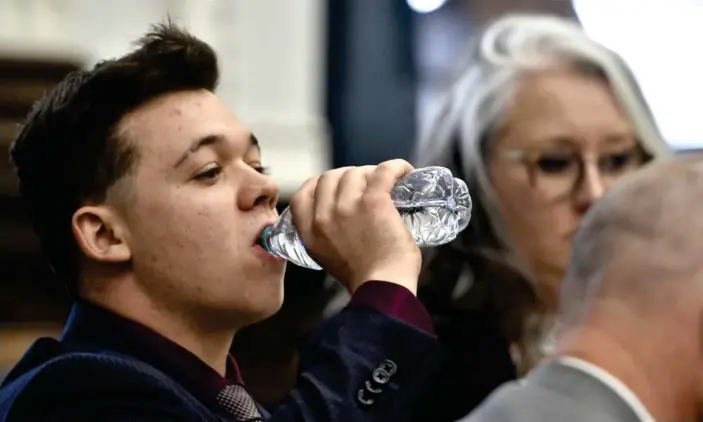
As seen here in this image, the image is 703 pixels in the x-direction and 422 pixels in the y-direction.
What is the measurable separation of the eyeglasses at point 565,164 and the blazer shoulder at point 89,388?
0.37 m

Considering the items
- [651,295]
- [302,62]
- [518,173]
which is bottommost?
[302,62]

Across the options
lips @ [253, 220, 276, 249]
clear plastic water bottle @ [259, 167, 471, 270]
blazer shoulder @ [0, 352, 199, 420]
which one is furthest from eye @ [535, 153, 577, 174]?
blazer shoulder @ [0, 352, 199, 420]

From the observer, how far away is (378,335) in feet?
1.75

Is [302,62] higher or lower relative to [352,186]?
lower

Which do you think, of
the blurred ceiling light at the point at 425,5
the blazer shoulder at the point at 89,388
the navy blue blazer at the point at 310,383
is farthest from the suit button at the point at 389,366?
the blurred ceiling light at the point at 425,5

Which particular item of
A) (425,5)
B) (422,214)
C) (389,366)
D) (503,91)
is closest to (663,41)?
(425,5)

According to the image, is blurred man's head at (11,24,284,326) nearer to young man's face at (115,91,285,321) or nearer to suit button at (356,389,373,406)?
young man's face at (115,91,285,321)

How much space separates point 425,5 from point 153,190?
111 cm

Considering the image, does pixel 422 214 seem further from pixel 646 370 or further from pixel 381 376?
pixel 646 370

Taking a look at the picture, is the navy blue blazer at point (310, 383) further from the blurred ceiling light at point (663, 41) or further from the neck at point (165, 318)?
the blurred ceiling light at point (663, 41)

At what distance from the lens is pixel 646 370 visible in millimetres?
360

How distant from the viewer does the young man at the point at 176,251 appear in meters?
0.54

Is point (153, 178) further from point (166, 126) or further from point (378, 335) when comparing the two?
point (378, 335)

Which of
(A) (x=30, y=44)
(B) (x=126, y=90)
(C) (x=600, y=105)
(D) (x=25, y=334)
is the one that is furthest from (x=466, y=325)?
(A) (x=30, y=44)
